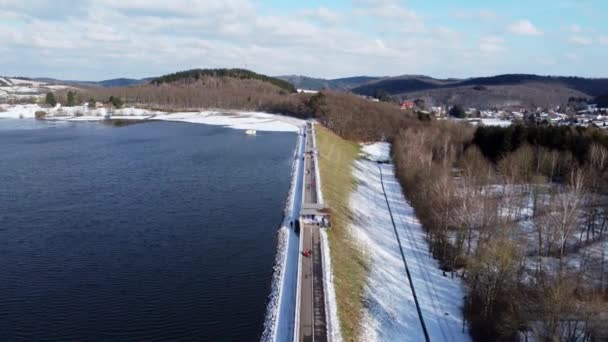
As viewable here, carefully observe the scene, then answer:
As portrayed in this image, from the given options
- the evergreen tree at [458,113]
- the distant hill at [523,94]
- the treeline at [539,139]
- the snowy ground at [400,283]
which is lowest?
the snowy ground at [400,283]

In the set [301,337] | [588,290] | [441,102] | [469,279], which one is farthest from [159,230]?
[441,102]

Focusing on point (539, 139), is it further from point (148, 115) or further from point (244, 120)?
point (148, 115)

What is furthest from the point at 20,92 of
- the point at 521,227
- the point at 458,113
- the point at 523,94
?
the point at 521,227

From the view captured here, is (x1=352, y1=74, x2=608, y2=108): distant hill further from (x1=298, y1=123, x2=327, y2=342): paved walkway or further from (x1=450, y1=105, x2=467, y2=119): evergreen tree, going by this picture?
(x1=298, y1=123, x2=327, y2=342): paved walkway

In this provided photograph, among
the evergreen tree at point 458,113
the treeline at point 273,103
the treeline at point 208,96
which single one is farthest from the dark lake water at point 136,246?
the evergreen tree at point 458,113

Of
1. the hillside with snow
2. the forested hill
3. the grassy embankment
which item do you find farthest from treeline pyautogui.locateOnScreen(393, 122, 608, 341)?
the hillside with snow

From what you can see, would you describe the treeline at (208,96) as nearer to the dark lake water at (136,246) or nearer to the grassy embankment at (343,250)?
the grassy embankment at (343,250)
